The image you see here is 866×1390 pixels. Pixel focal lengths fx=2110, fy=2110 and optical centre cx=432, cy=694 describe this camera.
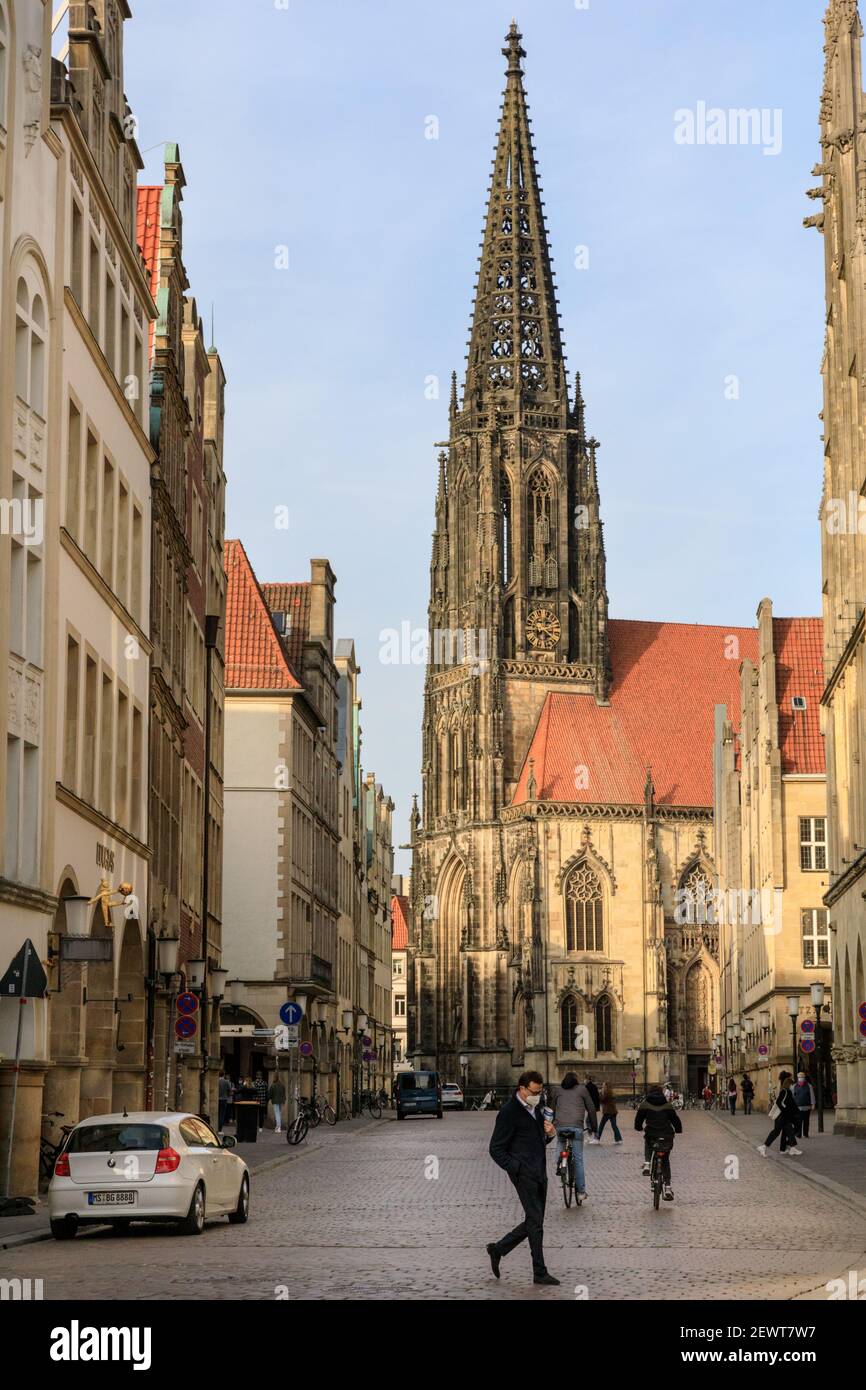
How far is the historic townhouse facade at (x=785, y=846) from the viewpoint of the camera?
6241cm

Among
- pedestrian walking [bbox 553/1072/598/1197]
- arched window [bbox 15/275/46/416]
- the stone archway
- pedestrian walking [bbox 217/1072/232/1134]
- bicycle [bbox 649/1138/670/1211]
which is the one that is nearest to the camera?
bicycle [bbox 649/1138/670/1211]

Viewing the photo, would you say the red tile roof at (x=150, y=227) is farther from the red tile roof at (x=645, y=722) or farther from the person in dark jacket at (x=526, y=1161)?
the red tile roof at (x=645, y=722)

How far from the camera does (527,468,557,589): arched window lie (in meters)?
114

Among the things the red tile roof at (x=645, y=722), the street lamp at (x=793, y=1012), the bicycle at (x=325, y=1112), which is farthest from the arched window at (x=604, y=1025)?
the bicycle at (x=325, y=1112)

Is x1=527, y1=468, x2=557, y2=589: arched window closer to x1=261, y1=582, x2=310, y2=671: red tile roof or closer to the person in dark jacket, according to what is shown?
x1=261, y1=582, x2=310, y2=671: red tile roof

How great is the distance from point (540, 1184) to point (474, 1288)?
39.6 inches

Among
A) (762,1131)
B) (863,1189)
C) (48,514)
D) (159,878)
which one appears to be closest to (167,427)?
(159,878)

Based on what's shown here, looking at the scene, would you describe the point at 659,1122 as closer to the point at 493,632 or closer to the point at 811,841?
the point at 811,841

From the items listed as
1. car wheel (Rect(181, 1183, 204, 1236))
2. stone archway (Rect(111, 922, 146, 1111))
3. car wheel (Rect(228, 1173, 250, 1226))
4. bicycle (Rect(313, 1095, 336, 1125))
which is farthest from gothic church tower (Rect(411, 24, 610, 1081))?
car wheel (Rect(181, 1183, 204, 1236))

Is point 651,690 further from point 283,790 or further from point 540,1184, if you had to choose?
point 540,1184

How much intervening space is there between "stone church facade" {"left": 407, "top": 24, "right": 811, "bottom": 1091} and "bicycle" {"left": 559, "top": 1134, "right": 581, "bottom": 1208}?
80.4 metres

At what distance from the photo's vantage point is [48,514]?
2531cm

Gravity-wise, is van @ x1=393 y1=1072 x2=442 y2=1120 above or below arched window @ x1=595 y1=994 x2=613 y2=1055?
below

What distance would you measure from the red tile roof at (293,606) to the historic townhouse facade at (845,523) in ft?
→ 62.6
